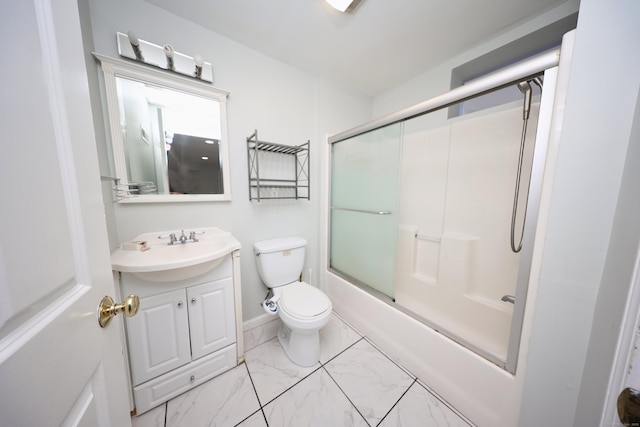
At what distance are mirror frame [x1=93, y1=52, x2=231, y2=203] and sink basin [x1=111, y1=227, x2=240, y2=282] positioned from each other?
0.25m

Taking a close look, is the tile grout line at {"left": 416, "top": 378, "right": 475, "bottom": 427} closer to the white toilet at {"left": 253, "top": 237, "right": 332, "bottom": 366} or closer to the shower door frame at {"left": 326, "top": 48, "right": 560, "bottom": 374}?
the shower door frame at {"left": 326, "top": 48, "right": 560, "bottom": 374}

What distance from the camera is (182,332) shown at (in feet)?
3.61

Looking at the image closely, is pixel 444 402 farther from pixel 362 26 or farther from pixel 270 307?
pixel 362 26

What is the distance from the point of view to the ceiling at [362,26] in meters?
1.17

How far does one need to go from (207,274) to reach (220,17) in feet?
5.25

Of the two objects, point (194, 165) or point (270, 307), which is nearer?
point (194, 165)

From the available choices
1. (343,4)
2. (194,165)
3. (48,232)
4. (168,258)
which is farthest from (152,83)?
(48,232)

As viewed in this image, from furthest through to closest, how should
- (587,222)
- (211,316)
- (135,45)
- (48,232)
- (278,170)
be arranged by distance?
(278,170) → (211,316) → (135,45) → (587,222) → (48,232)

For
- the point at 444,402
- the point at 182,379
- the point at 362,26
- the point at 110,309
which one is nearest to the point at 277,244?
the point at 182,379

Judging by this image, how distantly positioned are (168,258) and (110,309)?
54cm

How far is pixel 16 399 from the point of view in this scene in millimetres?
232

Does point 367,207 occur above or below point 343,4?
below

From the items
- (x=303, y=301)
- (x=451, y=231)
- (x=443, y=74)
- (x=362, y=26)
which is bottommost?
(x=303, y=301)

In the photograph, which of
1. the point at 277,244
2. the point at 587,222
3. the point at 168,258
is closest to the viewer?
the point at 587,222
